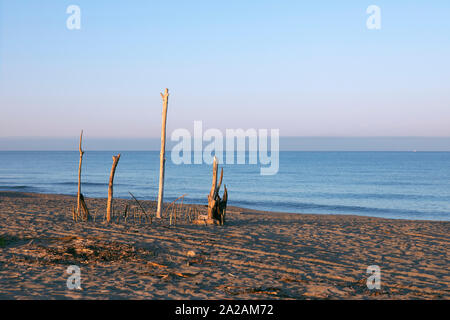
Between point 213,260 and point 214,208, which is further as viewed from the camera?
point 214,208

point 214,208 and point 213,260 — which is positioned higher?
point 214,208

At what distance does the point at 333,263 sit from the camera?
7.68 m

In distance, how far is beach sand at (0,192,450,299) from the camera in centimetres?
579

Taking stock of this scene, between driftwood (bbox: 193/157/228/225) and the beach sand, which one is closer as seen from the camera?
the beach sand

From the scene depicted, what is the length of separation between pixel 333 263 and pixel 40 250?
19.8 ft

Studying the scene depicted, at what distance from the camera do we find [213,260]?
7.65 metres

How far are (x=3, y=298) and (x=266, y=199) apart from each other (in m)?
25.0

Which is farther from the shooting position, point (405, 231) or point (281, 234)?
point (405, 231)

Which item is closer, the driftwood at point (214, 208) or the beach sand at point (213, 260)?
the beach sand at point (213, 260)

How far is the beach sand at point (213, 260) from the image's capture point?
5.79m
